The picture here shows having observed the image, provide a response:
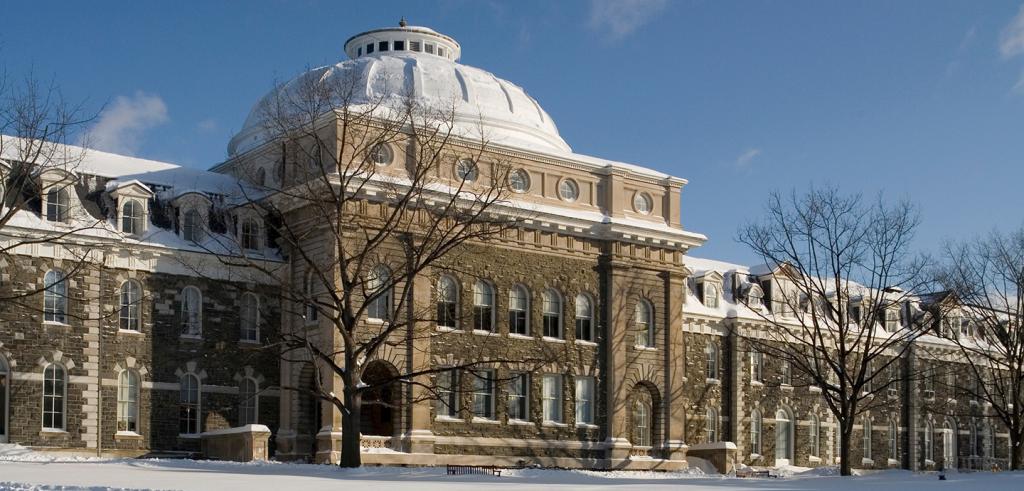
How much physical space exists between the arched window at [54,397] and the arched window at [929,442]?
4458 cm

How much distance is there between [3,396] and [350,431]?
1157 centimetres

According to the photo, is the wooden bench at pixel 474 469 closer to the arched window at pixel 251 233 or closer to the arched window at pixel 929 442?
the arched window at pixel 251 233

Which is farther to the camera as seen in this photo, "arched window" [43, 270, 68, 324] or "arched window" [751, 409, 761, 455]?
"arched window" [751, 409, 761, 455]

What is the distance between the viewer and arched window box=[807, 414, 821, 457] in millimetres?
64312

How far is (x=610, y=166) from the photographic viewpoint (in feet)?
166

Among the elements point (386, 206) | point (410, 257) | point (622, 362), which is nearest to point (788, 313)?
point (622, 362)

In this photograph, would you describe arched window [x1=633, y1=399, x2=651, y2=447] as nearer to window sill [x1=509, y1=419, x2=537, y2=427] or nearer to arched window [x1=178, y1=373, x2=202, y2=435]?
window sill [x1=509, y1=419, x2=537, y2=427]

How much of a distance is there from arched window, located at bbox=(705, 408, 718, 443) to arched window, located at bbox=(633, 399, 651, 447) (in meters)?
8.68

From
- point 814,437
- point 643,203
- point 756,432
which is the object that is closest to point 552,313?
point 643,203

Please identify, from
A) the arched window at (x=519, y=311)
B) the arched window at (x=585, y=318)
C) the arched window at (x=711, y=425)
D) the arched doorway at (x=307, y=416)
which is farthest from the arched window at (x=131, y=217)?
the arched window at (x=711, y=425)

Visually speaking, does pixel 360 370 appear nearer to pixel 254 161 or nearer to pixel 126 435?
pixel 126 435

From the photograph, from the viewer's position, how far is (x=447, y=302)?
46.9 m

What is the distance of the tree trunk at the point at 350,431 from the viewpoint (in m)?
35.8

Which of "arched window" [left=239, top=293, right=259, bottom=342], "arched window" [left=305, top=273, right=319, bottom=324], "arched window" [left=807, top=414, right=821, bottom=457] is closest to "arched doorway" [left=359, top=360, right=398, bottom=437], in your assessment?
"arched window" [left=305, top=273, right=319, bottom=324]
